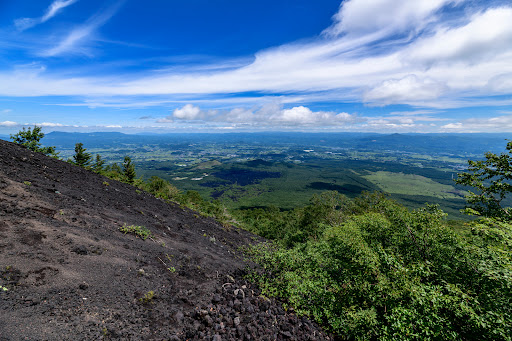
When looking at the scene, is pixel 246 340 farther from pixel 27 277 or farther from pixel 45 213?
pixel 45 213

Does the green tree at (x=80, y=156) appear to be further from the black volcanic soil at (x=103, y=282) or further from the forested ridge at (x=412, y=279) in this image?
the forested ridge at (x=412, y=279)

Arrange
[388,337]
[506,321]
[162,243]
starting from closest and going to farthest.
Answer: [506,321], [388,337], [162,243]

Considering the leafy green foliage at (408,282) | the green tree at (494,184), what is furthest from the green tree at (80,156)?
the green tree at (494,184)

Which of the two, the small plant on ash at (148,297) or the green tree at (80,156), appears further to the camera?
the green tree at (80,156)

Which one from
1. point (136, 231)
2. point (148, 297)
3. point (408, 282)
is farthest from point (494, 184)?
point (136, 231)

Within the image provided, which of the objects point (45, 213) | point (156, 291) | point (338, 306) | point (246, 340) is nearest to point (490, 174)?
point (338, 306)

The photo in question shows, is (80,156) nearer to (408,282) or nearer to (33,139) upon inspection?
(33,139)

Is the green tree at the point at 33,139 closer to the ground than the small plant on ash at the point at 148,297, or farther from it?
farther from it
